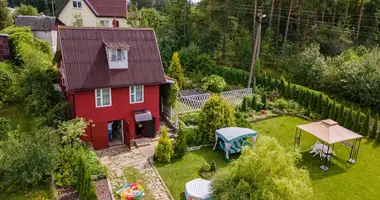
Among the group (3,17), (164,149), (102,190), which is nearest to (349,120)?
(164,149)

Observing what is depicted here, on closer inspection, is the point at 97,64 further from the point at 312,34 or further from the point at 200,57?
the point at 312,34

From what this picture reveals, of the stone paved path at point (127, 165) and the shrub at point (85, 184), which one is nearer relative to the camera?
the shrub at point (85, 184)

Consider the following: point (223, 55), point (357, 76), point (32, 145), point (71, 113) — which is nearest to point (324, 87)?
point (357, 76)

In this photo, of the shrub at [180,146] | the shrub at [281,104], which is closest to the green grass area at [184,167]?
the shrub at [180,146]

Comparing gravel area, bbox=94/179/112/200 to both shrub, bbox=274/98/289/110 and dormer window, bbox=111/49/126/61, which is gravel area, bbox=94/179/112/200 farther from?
shrub, bbox=274/98/289/110

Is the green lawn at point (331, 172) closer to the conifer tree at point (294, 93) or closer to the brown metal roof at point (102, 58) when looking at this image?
the brown metal roof at point (102, 58)
